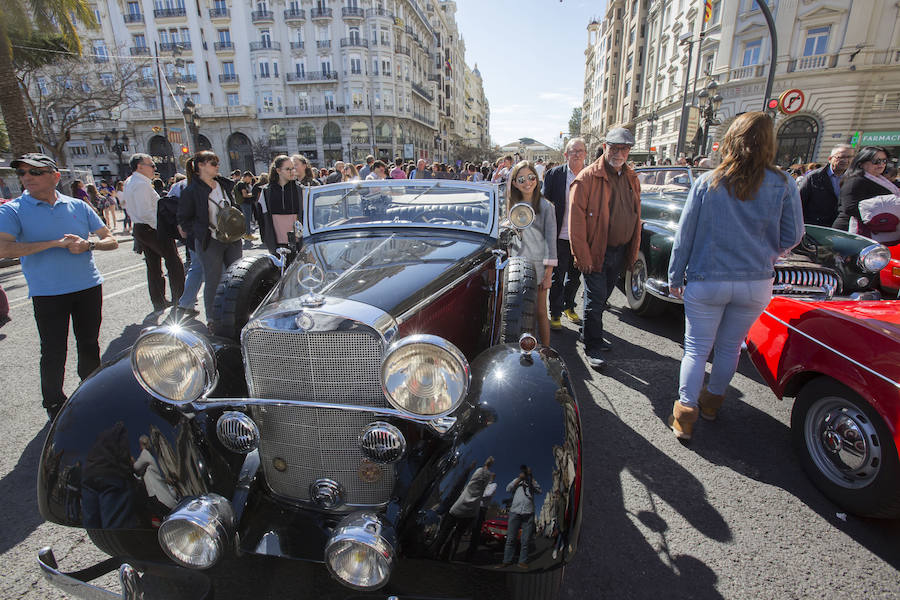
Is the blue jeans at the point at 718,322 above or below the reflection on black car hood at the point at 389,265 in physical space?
below

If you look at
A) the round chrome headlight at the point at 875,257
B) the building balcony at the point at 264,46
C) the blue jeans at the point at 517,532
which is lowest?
the blue jeans at the point at 517,532

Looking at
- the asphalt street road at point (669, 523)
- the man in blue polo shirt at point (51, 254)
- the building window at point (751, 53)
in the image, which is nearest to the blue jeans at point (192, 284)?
the asphalt street road at point (669, 523)

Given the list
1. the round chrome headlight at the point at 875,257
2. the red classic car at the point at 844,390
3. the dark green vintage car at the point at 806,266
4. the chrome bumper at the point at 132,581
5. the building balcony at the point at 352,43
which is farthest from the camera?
the building balcony at the point at 352,43

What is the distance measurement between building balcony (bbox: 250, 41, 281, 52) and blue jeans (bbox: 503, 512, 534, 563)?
154 ft

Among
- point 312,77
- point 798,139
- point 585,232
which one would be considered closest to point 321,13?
point 312,77

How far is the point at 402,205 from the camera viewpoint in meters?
3.30

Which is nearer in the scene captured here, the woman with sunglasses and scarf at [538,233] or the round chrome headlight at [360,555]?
the round chrome headlight at [360,555]

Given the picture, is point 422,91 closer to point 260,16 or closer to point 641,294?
point 260,16

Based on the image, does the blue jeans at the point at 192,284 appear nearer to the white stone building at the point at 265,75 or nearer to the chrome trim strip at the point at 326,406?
the chrome trim strip at the point at 326,406

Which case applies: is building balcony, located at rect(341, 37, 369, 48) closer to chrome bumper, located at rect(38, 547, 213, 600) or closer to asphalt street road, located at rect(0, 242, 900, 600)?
asphalt street road, located at rect(0, 242, 900, 600)

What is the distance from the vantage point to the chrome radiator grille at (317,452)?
1.70 meters

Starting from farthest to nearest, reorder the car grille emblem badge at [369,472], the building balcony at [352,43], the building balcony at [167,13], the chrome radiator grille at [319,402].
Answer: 1. the building balcony at [352,43]
2. the building balcony at [167,13]
3. the car grille emblem badge at [369,472]
4. the chrome radiator grille at [319,402]

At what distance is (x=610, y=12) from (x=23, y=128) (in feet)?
207

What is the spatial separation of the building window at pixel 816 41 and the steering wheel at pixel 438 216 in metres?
29.9
